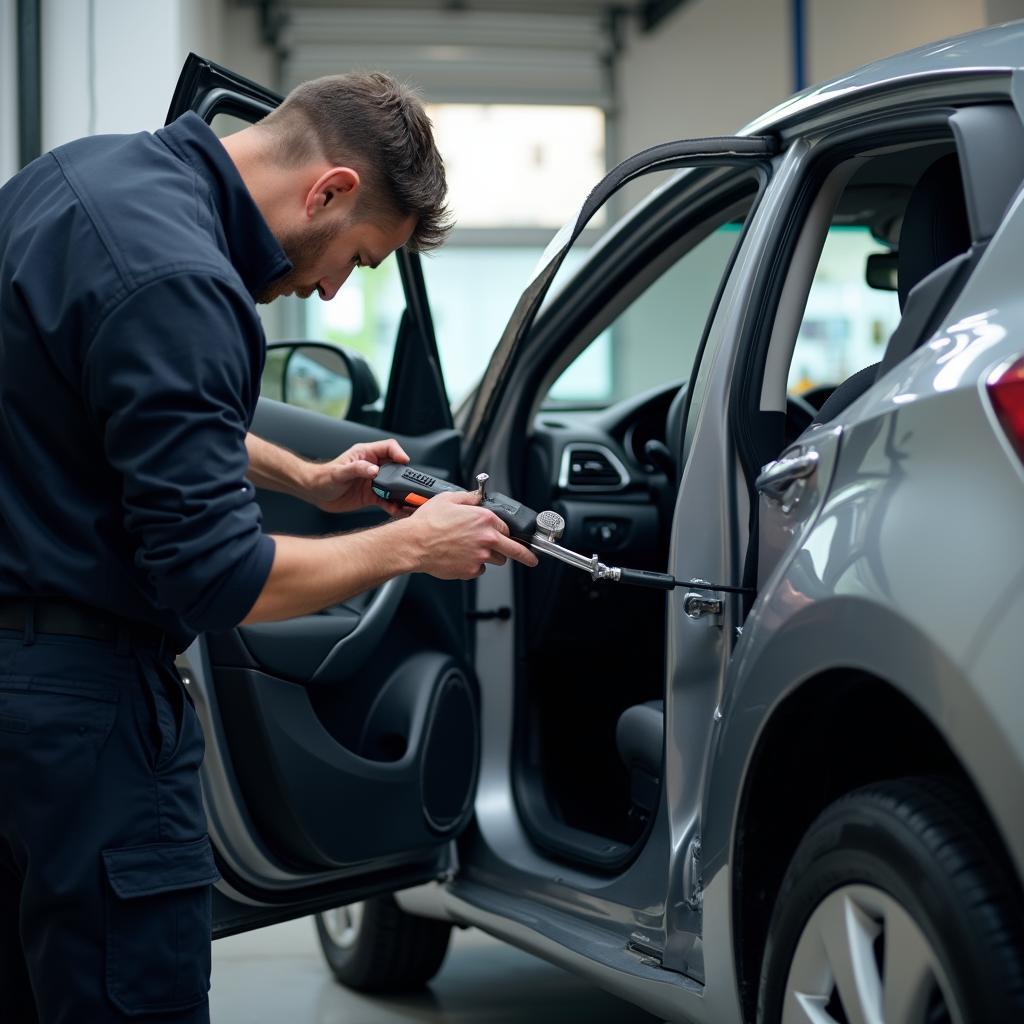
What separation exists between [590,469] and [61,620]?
1.59 m

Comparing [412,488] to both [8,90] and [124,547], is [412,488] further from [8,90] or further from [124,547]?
[8,90]

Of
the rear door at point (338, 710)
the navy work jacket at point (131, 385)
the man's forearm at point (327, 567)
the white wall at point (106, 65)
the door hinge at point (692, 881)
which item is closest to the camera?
the navy work jacket at point (131, 385)

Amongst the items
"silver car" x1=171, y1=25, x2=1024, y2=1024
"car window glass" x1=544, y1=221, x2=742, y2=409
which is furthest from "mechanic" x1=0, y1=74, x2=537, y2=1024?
"car window glass" x1=544, y1=221, x2=742, y2=409

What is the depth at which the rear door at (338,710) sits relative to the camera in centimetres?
240

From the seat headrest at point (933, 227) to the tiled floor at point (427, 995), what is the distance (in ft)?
5.99

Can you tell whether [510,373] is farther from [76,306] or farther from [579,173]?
[579,173]

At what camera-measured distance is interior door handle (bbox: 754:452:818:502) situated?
176cm

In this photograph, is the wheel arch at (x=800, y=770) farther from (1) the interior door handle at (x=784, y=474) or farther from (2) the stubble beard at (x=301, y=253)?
(2) the stubble beard at (x=301, y=253)

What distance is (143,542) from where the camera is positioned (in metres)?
1.60


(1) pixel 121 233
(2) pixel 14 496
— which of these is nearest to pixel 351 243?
(1) pixel 121 233

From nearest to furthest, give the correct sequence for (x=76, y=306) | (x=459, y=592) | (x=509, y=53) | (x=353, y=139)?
(x=76, y=306) < (x=353, y=139) < (x=459, y=592) < (x=509, y=53)

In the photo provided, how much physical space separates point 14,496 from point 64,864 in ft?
1.28

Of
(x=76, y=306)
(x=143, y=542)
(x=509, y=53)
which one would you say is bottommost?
(x=143, y=542)

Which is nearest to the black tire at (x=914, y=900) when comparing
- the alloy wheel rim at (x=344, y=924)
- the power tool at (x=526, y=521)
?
the power tool at (x=526, y=521)
